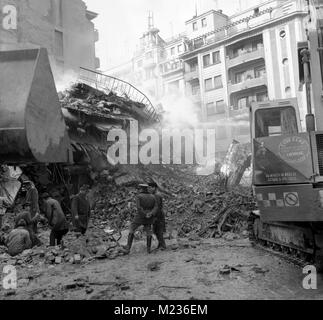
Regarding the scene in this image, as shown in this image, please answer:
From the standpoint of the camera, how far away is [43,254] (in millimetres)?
7453

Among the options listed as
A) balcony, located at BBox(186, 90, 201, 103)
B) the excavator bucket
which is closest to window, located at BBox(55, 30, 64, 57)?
balcony, located at BBox(186, 90, 201, 103)

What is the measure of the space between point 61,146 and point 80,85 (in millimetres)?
12752

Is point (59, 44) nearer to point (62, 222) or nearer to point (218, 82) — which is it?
point (218, 82)

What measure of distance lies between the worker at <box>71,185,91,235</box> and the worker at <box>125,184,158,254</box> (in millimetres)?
1445

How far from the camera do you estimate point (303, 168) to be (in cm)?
478

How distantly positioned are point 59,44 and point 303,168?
29431mm

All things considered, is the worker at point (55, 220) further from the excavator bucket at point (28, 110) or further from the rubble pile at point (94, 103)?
the rubble pile at point (94, 103)

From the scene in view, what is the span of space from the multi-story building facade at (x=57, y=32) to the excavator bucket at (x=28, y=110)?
80.3ft

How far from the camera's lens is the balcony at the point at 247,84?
3594cm

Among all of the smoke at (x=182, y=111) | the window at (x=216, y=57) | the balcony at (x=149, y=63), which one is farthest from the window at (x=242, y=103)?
the balcony at (x=149, y=63)

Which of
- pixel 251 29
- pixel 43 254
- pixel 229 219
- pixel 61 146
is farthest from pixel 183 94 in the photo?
pixel 61 146

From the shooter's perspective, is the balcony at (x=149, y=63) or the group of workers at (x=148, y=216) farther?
the balcony at (x=149, y=63)
